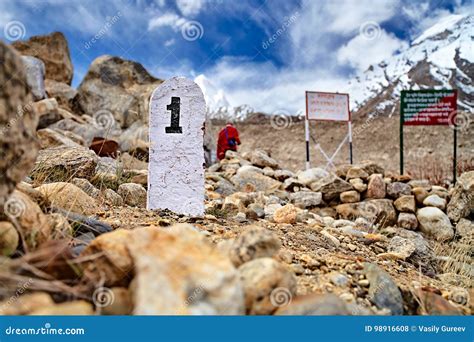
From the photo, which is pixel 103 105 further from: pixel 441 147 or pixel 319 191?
pixel 441 147

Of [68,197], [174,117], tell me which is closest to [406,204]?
[174,117]

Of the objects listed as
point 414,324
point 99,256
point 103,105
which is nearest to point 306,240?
point 414,324

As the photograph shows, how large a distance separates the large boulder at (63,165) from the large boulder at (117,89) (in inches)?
342

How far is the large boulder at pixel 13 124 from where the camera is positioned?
5.78 feet

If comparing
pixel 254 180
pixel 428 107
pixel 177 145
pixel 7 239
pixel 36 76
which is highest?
pixel 36 76

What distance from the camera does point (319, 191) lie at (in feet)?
21.8

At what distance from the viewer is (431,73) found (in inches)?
1281

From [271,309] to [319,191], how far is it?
16.5ft

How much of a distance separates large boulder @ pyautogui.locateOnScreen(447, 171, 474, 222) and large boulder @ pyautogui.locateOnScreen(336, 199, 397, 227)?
834 mm

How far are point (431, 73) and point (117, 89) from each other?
88.3ft
